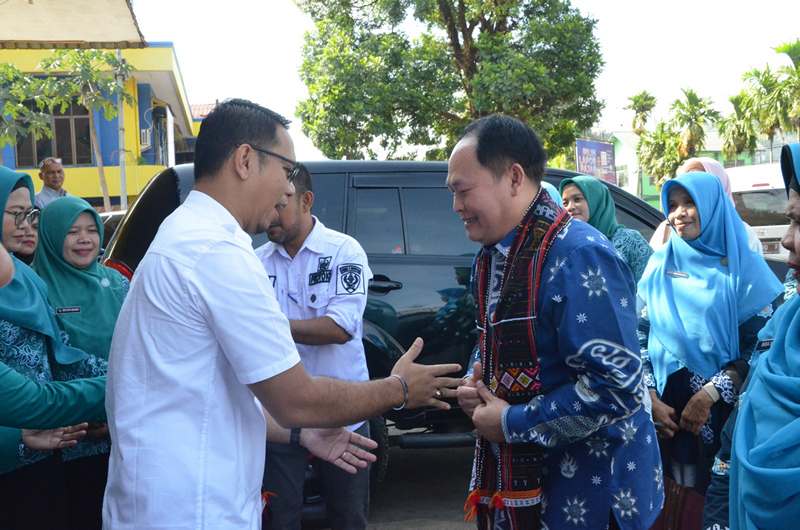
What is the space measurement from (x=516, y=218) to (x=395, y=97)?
577 inches

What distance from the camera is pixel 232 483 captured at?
203 cm

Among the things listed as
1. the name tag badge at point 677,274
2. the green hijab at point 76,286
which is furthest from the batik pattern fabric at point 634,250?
the green hijab at point 76,286

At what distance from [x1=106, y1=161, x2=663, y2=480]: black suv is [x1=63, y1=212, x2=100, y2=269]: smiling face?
1.16 metres

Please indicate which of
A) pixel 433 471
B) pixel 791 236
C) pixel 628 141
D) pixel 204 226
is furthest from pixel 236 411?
pixel 628 141

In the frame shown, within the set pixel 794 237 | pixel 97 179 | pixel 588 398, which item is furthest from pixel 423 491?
pixel 97 179

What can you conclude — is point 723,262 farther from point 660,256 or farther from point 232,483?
point 232,483

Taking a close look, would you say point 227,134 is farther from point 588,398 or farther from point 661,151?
point 661,151

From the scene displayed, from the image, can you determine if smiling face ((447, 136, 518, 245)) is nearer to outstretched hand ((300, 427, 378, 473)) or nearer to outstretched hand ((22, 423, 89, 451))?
outstretched hand ((300, 427, 378, 473))

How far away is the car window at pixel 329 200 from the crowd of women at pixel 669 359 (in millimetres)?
1616

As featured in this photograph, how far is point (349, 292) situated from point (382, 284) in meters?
1.35

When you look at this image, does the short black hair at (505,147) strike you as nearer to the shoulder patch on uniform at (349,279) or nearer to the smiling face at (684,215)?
the shoulder patch on uniform at (349,279)

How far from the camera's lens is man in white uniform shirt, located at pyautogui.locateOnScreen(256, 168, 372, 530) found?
3.74 meters

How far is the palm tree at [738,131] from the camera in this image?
38094 mm

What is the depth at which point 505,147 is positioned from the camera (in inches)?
94.7
